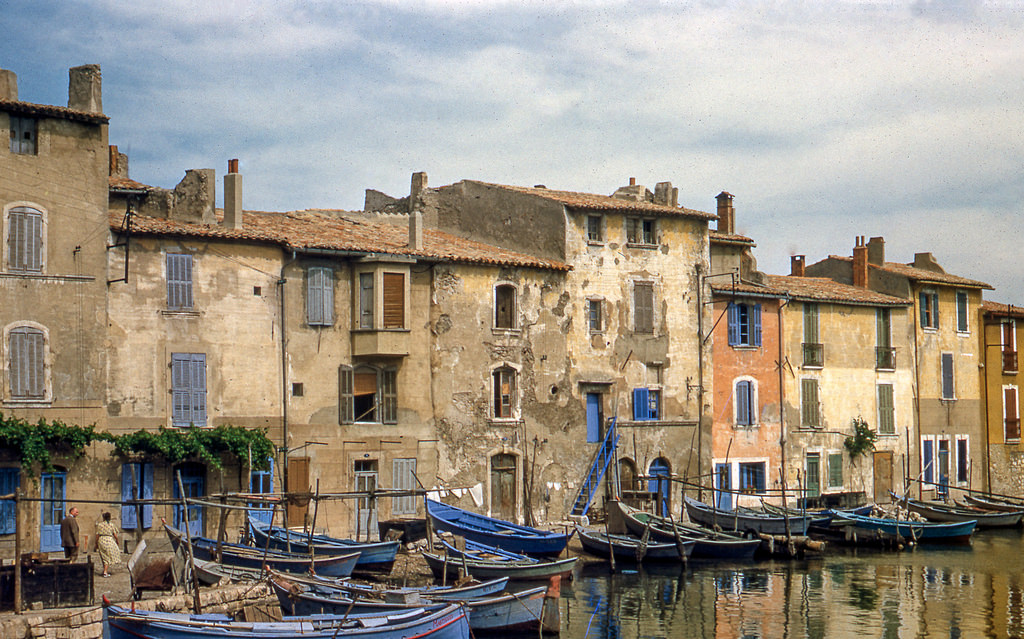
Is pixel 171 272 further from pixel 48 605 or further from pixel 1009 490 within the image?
pixel 1009 490

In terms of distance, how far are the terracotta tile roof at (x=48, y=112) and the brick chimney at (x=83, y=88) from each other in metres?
0.40

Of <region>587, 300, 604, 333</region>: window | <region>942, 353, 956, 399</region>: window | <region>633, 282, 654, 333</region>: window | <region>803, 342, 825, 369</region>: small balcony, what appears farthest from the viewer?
<region>942, 353, 956, 399</region>: window

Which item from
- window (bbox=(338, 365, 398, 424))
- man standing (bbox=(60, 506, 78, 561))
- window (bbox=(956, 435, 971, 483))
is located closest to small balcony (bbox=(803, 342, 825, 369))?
window (bbox=(956, 435, 971, 483))

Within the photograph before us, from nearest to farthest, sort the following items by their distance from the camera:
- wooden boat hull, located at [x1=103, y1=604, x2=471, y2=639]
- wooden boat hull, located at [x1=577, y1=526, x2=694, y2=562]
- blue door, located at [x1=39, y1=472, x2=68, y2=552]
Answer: wooden boat hull, located at [x1=103, y1=604, x2=471, y2=639] → blue door, located at [x1=39, y1=472, x2=68, y2=552] → wooden boat hull, located at [x1=577, y1=526, x2=694, y2=562]

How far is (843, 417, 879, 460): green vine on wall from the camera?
160 feet

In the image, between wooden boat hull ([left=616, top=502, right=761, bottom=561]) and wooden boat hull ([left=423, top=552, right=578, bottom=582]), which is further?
wooden boat hull ([left=616, top=502, right=761, bottom=561])

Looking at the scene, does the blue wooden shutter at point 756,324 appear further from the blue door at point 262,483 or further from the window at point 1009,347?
the blue door at point 262,483

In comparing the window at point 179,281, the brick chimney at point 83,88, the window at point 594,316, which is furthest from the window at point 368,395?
the brick chimney at point 83,88

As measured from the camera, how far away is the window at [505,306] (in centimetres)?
3997

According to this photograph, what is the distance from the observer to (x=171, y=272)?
3406cm

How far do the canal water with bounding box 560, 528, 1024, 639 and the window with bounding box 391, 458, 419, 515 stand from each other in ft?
19.3

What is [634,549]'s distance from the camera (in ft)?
117

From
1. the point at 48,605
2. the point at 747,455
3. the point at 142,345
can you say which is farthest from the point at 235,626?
the point at 747,455

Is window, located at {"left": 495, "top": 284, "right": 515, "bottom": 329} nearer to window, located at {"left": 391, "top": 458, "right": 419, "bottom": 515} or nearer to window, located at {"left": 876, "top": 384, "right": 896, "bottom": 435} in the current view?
window, located at {"left": 391, "top": 458, "right": 419, "bottom": 515}
